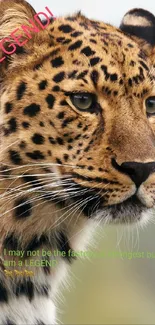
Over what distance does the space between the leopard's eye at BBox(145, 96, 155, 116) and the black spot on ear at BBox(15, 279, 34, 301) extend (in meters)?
0.86

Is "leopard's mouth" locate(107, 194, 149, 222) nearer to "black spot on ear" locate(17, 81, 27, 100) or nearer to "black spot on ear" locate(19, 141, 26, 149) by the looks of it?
"black spot on ear" locate(19, 141, 26, 149)

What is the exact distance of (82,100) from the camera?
255 cm

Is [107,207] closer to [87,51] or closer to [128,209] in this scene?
[128,209]

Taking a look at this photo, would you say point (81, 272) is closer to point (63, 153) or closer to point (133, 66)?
point (63, 153)

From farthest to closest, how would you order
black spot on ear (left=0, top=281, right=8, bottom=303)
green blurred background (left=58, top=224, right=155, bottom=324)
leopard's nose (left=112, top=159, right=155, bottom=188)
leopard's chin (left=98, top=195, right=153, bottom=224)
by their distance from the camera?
green blurred background (left=58, top=224, right=155, bottom=324)
black spot on ear (left=0, top=281, right=8, bottom=303)
leopard's chin (left=98, top=195, right=153, bottom=224)
leopard's nose (left=112, top=159, right=155, bottom=188)

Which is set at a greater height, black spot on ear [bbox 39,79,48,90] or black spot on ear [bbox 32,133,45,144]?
black spot on ear [bbox 39,79,48,90]

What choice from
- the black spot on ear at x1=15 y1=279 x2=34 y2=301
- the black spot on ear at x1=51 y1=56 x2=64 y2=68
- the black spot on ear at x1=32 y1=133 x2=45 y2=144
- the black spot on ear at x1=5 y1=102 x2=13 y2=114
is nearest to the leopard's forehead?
the black spot on ear at x1=51 y1=56 x2=64 y2=68

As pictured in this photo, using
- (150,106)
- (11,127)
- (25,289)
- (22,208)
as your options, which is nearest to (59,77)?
(11,127)

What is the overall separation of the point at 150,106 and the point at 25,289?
927mm

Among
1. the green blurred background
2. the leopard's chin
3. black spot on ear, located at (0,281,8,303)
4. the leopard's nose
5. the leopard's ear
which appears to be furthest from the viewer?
the green blurred background

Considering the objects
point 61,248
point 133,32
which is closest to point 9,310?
point 61,248

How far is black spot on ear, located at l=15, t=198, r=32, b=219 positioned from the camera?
A: 2574mm

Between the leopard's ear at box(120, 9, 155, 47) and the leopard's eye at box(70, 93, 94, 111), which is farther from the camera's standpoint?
the leopard's ear at box(120, 9, 155, 47)

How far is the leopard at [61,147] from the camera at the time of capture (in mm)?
2461
